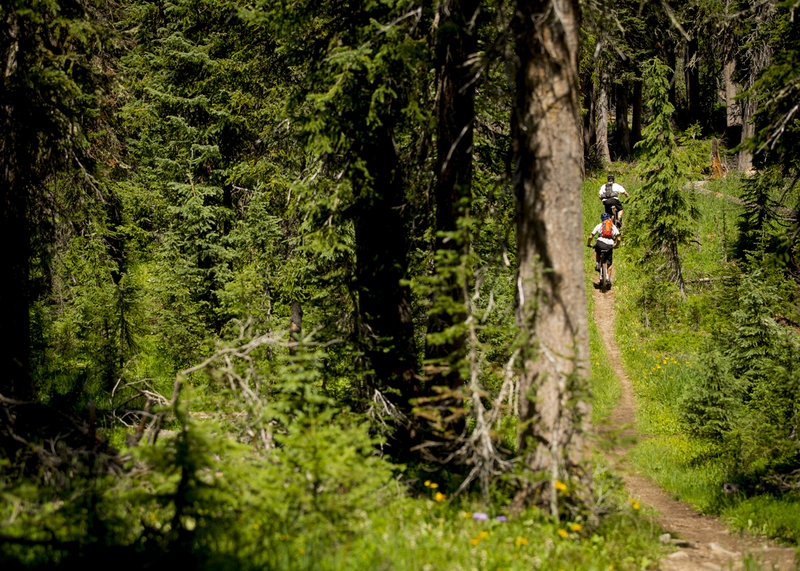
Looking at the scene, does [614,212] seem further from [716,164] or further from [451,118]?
[451,118]

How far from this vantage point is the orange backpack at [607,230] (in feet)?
61.7

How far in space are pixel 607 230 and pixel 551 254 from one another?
1494cm

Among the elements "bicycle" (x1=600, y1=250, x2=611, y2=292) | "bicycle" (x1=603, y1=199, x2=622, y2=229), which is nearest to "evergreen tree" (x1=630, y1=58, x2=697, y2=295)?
"bicycle" (x1=603, y1=199, x2=622, y2=229)

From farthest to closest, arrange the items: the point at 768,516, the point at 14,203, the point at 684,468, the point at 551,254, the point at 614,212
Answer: the point at 614,212 → the point at 684,468 → the point at 14,203 → the point at 768,516 → the point at 551,254

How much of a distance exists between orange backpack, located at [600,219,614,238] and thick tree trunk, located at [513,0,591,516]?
14638mm

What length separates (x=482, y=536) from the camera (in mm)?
4238

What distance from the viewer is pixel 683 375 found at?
13.3 metres

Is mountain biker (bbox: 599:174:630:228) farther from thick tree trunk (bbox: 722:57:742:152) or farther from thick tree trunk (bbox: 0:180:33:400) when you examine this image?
thick tree trunk (bbox: 0:180:33:400)

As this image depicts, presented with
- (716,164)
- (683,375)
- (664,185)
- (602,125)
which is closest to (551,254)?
(683,375)

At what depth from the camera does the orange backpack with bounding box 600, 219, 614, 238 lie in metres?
18.8

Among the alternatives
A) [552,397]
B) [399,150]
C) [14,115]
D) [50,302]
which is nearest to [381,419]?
[552,397]

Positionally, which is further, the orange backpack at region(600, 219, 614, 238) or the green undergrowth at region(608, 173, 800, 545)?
the orange backpack at region(600, 219, 614, 238)

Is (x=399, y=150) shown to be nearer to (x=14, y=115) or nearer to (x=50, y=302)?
(x=14, y=115)

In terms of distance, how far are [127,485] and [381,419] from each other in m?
3.27
